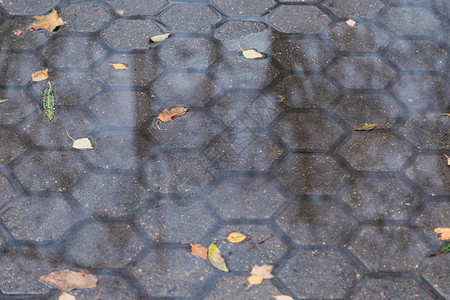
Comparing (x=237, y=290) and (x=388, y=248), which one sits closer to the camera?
(x=237, y=290)

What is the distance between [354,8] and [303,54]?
2.34ft

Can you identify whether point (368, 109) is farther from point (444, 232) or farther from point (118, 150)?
point (118, 150)

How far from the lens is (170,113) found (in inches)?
120

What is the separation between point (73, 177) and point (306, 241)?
4.08 ft

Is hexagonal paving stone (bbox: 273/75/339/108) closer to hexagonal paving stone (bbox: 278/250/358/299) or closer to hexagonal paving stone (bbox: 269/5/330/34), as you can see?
hexagonal paving stone (bbox: 269/5/330/34)

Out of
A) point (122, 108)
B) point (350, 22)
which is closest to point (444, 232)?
point (350, 22)

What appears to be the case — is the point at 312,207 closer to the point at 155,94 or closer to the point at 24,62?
the point at 155,94

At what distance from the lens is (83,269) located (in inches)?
93.0

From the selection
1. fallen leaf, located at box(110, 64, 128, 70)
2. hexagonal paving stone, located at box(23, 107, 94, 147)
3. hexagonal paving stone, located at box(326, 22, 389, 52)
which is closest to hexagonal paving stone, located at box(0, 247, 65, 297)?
hexagonal paving stone, located at box(23, 107, 94, 147)

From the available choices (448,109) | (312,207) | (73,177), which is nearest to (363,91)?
(448,109)

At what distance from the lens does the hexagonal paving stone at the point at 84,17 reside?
11.8ft

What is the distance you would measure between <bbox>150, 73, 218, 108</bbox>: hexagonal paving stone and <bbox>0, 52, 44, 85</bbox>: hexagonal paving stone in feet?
2.60

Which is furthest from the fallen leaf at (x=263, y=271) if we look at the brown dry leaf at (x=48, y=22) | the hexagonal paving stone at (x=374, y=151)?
the brown dry leaf at (x=48, y=22)

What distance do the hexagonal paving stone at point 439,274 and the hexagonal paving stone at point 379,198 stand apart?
27cm
